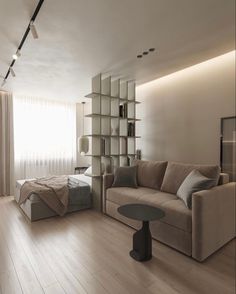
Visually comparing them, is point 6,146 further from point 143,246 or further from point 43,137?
point 143,246

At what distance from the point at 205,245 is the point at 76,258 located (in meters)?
1.38

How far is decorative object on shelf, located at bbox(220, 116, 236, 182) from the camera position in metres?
2.91

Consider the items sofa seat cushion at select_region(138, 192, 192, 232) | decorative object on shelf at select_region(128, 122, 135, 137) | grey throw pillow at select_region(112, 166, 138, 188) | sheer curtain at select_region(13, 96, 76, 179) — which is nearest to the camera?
sofa seat cushion at select_region(138, 192, 192, 232)

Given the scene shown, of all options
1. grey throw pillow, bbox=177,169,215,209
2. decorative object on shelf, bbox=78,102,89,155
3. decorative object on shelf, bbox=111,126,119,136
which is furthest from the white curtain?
grey throw pillow, bbox=177,169,215,209

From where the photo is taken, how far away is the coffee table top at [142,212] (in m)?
2.05

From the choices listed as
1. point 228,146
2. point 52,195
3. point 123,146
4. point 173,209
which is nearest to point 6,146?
point 52,195

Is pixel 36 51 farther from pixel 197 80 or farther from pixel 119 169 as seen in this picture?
pixel 197 80

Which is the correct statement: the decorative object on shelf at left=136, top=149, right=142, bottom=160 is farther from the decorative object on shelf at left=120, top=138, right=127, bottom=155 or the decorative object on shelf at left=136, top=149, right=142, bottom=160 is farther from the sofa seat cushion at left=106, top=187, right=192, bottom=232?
the sofa seat cushion at left=106, top=187, right=192, bottom=232

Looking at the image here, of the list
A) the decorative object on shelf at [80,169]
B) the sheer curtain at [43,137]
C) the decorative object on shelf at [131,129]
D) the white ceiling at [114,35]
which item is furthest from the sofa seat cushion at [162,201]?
the sheer curtain at [43,137]

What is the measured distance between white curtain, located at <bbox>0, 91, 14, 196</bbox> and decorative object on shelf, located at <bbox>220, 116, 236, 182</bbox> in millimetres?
Result: 4605

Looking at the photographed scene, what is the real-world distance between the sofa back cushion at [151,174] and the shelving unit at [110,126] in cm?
53

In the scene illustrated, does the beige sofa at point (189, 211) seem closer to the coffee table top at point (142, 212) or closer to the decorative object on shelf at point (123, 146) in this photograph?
the coffee table top at point (142, 212)

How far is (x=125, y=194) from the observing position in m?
2.98

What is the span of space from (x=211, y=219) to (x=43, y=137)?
4.60 meters
